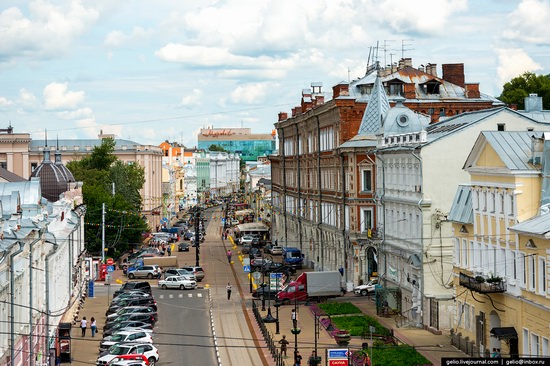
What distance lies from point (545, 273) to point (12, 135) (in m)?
96.0

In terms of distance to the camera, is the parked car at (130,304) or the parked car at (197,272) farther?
the parked car at (197,272)

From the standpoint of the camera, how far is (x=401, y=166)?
61156 millimetres

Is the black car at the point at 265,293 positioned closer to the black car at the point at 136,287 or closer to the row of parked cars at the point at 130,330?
the black car at the point at 136,287

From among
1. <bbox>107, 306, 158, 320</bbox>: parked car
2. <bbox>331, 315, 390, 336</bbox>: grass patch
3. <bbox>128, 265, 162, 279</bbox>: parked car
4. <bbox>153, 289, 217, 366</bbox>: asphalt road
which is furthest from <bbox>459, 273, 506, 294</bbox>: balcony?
<bbox>128, 265, 162, 279</bbox>: parked car

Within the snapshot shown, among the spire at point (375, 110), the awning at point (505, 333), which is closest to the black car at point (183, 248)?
the spire at point (375, 110)

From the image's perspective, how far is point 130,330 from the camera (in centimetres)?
5391

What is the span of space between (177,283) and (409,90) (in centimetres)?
2263

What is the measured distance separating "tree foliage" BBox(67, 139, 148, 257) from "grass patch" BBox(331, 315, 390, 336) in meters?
41.0

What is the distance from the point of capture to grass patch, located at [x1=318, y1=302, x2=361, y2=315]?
62250mm

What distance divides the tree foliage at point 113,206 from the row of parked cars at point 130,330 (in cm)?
2812

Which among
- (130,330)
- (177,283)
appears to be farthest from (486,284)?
(177,283)

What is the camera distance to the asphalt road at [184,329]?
50406mm

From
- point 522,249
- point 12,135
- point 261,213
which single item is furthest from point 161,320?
point 261,213

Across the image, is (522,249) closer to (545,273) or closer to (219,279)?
(545,273)
